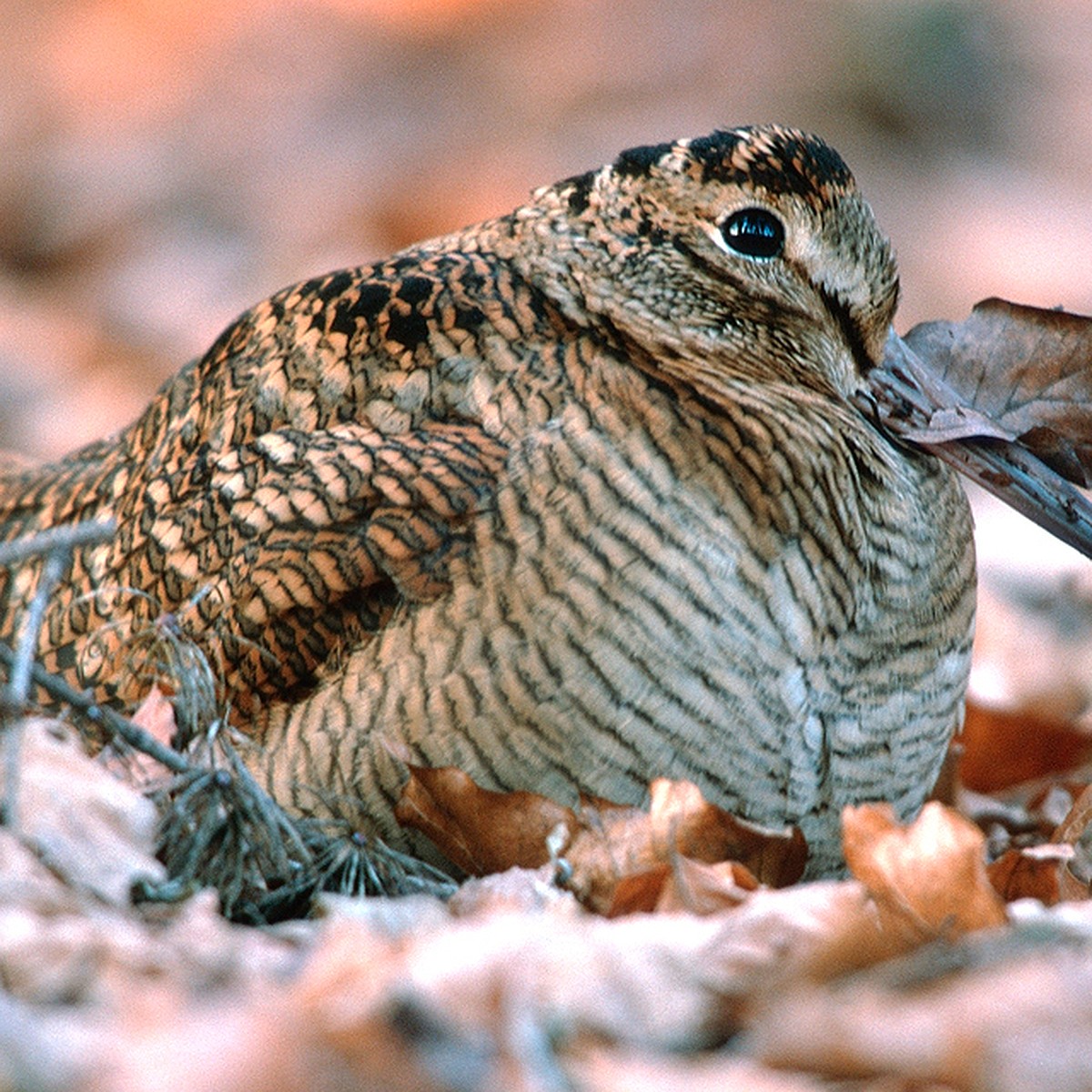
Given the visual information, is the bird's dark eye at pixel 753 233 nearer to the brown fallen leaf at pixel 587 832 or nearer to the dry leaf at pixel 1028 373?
the dry leaf at pixel 1028 373

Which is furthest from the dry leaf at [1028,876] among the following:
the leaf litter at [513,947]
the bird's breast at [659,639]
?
the bird's breast at [659,639]

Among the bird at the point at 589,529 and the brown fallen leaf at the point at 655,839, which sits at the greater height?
the bird at the point at 589,529

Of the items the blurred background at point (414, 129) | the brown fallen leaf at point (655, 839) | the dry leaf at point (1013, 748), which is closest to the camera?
the brown fallen leaf at point (655, 839)

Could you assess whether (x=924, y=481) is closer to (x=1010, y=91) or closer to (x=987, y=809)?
(x=987, y=809)

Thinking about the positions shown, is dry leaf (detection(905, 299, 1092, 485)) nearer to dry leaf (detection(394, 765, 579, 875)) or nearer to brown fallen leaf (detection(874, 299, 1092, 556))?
brown fallen leaf (detection(874, 299, 1092, 556))

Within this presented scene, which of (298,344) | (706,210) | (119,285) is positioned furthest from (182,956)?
(119,285)

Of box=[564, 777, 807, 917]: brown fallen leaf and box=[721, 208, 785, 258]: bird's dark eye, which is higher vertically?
box=[721, 208, 785, 258]: bird's dark eye

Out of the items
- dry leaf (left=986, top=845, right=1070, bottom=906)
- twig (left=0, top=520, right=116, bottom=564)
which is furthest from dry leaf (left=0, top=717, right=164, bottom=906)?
dry leaf (left=986, top=845, right=1070, bottom=906)
